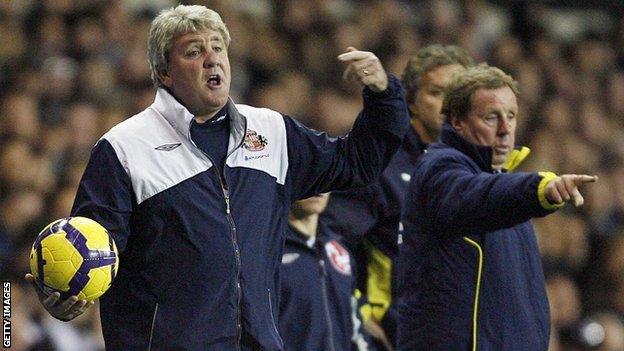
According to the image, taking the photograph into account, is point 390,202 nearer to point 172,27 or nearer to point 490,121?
point 490,121

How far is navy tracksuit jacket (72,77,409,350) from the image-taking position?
4.04 m

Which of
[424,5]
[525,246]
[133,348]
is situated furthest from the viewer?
[424,5]

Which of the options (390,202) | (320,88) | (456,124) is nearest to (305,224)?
(390,202)

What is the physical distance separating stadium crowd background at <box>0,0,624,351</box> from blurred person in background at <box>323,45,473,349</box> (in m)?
2.00

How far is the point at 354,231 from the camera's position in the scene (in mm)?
5824

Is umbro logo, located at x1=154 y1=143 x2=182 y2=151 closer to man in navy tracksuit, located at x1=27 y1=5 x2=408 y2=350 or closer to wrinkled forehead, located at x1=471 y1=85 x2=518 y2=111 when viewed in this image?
man in navy tracksuit, located at x1=27 y1=5 x2=408 y2=350

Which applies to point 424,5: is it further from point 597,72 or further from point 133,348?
point 133,348

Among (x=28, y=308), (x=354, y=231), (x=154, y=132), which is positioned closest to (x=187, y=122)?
(x=154, y=132)

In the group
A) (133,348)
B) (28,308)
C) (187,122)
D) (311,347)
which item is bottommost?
(28,308)

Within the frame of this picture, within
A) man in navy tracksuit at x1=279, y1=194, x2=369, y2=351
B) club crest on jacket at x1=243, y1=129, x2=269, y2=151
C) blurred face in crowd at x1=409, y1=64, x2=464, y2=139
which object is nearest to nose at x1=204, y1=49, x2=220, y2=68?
club crest on jacket at x1=243, y1=129, x2=269, y2=151

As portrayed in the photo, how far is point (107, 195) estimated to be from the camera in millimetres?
4062

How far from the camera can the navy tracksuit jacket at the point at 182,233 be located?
4.04 meters

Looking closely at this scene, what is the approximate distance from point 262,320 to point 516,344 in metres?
0.95

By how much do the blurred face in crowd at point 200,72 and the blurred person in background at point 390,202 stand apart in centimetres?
159
